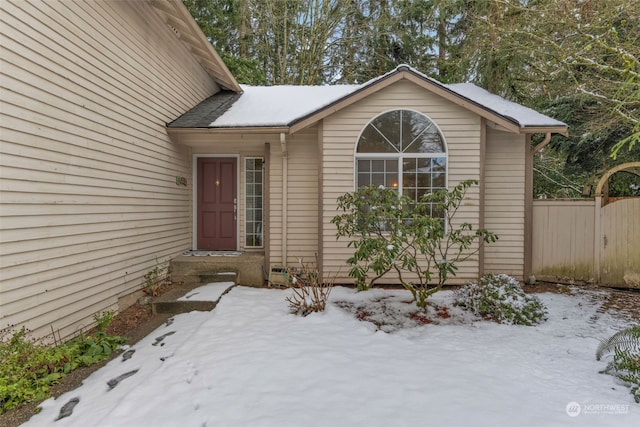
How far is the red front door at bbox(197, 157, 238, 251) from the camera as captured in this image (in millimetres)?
6914

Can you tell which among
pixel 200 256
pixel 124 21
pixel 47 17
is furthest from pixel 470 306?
pixel 124 21

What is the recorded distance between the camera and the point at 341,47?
512 inches

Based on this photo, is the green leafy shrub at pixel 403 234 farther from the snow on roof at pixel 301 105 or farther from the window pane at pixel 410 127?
the snow on roof at pixel 301 105

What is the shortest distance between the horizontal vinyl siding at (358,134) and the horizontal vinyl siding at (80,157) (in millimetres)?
3044

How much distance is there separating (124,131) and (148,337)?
Answer: 9.69 ft

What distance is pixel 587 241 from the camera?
6.09m

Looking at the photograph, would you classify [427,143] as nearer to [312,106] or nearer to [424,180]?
[424,180]

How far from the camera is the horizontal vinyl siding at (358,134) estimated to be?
564 centimetres

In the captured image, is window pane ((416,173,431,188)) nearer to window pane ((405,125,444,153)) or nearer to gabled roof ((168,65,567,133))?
window pane ((405,125,444,153))

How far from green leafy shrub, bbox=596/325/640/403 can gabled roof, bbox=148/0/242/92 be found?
7.07m

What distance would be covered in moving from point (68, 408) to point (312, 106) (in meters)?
6.18

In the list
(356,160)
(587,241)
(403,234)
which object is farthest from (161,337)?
(587,241)

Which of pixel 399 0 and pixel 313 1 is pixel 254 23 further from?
pixel 399 0

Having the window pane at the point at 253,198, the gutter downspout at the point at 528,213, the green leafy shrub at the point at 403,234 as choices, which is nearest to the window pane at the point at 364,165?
the green leafy shrub at the point at 403,234
